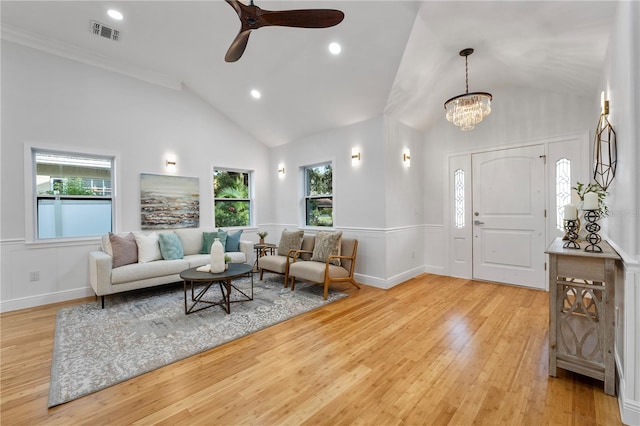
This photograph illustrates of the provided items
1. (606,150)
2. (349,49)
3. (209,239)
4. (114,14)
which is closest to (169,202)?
(209,239)

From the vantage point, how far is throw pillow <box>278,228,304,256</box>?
16.1ft

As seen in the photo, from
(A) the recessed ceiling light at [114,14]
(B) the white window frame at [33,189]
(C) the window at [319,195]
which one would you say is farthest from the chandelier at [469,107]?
(B) the white window frame at [33,189]

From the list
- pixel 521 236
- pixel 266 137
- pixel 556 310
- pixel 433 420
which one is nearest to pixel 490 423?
pixel 433 420

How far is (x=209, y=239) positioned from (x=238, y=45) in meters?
3.44

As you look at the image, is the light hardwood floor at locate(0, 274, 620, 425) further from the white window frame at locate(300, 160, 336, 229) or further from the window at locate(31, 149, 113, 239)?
the white window frame at locate(300, 160, 336, 229)

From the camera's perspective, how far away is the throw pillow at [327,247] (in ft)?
14.0

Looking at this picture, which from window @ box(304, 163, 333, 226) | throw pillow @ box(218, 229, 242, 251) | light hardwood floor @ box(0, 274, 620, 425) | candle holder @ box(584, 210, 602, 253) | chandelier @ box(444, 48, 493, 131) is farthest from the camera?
window @ box(304, 163, 333, 226)

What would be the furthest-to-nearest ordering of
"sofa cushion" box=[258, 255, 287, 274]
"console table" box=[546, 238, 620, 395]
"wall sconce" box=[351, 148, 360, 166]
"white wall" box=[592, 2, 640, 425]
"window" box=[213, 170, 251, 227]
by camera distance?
"window" box=[213, 170, 251, 227], "wall sconce" box=[351, 148, 360, 166], "sofa cushion" box=[258, 255, 287, 274], "console table" box=[546, 238, 620, 395], "white wall" box=[592, 2, 640, 425]

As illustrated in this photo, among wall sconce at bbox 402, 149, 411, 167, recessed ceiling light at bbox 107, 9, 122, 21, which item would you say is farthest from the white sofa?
wall sconce at bbox 402, 149, 411, 167

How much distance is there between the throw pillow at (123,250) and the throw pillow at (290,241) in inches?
89.1

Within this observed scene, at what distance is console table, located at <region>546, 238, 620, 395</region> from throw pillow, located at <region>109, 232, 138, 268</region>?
16.1 feet

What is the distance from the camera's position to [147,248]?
13.8 ft

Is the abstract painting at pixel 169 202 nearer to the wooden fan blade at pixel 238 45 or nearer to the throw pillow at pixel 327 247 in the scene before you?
the throw pillow at pixel 327 247

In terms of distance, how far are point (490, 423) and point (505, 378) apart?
578mm
